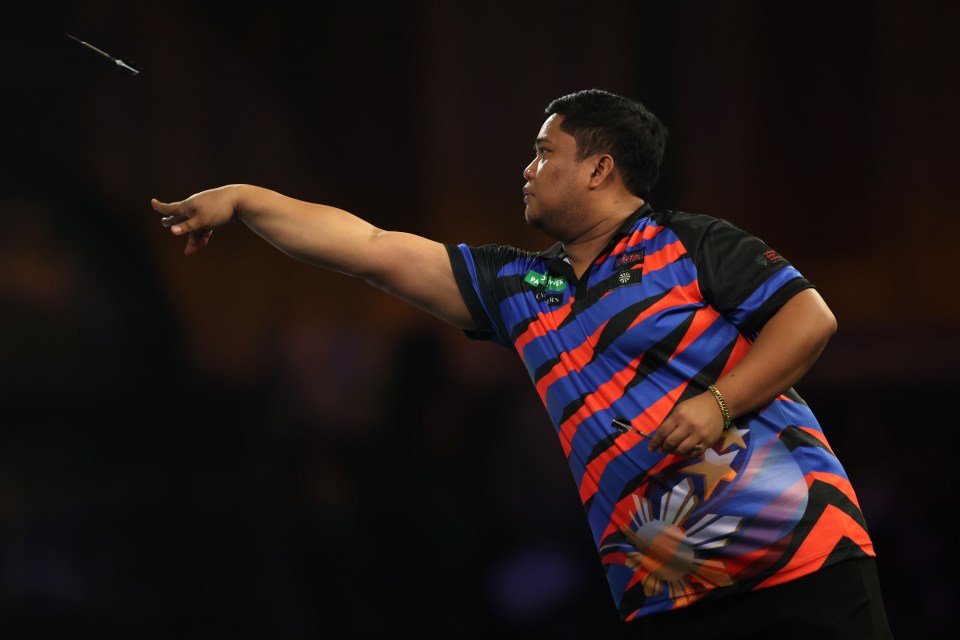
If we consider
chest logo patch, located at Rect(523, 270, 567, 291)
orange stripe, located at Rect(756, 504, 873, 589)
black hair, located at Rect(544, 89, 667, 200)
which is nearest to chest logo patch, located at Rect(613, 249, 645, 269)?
chest logo patch, located at Rect(523, 270, 567, 291)

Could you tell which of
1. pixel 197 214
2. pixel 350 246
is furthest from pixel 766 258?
pixel 197 214

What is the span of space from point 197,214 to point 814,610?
3.86ft

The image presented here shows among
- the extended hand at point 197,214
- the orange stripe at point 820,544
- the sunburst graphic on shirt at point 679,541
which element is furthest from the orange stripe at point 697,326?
the extended hand at point 197,214

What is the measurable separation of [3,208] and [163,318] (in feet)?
1.79

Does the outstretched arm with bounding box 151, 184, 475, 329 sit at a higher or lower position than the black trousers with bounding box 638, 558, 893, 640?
higher

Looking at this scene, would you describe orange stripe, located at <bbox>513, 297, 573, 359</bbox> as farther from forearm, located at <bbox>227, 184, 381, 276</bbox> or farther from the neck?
forearm, located at <bbox>227, 184, 381, 276</bbox>

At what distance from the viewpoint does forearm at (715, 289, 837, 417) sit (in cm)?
157

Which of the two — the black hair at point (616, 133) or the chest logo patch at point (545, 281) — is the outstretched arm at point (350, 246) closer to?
the chest logo patch at point (545, 281)

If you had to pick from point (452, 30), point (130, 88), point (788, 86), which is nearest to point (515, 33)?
point (452, 30)

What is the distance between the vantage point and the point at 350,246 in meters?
1.84

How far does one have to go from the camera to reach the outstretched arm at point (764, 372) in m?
1.54

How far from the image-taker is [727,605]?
64.0 inches

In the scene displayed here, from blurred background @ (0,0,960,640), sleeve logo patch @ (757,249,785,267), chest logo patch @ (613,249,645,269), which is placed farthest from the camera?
blurred background @ (0,0,960,640)

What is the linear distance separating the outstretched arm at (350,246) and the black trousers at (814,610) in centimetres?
69
